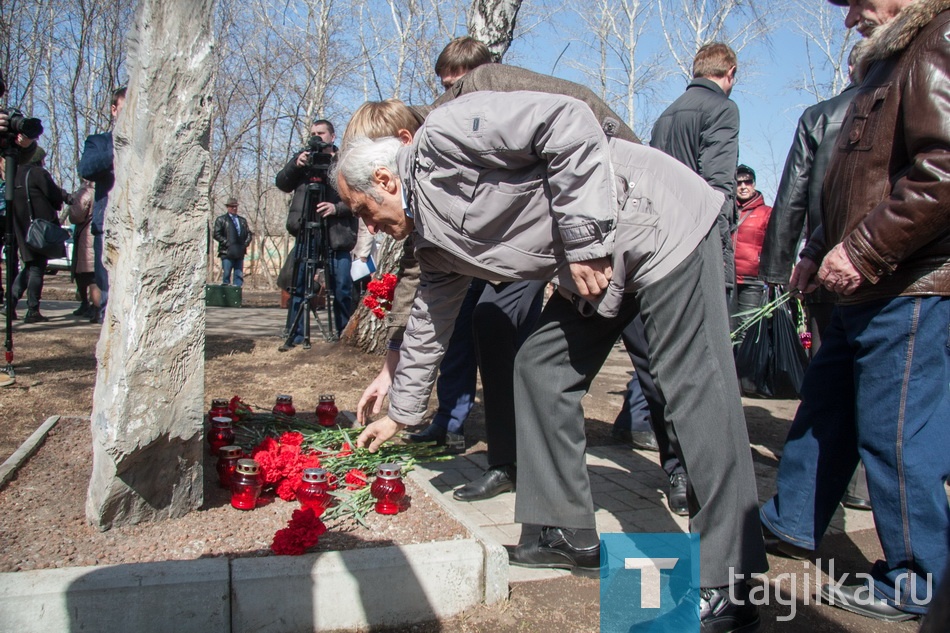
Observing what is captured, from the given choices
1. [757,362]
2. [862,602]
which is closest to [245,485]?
[862,602]

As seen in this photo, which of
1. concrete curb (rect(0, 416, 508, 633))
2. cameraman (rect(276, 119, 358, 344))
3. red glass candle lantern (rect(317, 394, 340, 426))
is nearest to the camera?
concrete curb (rect(0, 416, 508, 633))

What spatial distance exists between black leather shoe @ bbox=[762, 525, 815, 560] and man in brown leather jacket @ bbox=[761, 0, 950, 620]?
10.6 inches

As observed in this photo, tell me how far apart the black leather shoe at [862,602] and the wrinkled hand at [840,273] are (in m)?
1.01

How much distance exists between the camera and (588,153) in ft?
6.73

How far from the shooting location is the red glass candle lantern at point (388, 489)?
2746 millimetres

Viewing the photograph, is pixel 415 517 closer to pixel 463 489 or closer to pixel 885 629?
pixel 463 489

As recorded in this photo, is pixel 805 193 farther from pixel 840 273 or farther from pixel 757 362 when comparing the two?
pixel 757 362

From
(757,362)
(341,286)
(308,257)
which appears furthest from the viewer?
(341,286)

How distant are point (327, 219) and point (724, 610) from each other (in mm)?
5843

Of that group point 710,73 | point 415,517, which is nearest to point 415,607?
point 415,517

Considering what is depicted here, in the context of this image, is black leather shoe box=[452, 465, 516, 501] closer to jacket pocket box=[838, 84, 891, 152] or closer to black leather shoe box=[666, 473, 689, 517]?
black leather shoe box=[666, 473, 689, 517]

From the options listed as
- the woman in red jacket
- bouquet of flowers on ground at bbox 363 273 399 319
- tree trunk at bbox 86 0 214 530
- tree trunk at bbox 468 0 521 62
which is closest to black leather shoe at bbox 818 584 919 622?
tree trunk at bbox 86 0 214 530

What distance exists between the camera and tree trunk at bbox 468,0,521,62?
6.23 meters

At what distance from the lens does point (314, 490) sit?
2.66 metres
